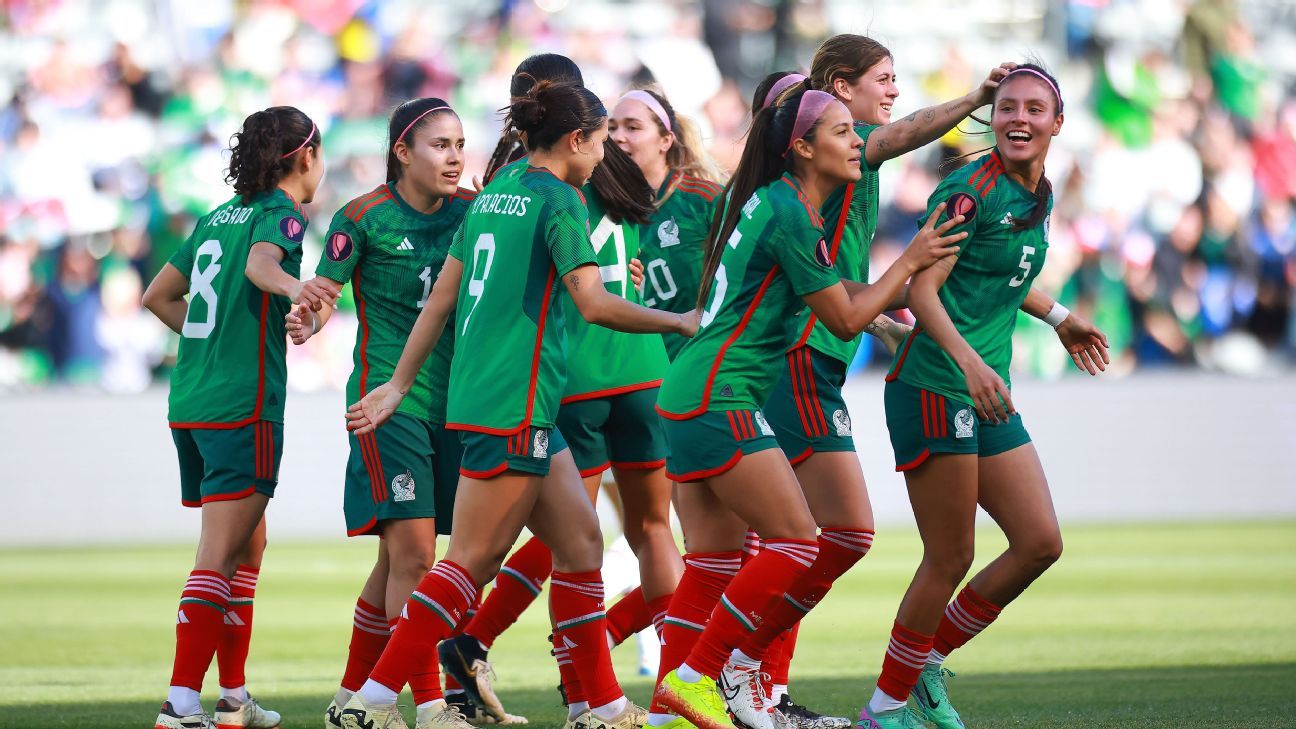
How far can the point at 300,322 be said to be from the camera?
17.4 ft

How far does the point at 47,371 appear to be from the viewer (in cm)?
1566

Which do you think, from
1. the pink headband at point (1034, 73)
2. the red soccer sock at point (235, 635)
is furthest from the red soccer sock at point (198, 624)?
the pink headband at point (1034, 73)

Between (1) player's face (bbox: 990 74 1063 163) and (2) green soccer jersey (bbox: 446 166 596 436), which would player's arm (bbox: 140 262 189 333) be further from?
(1) player's face (bbox: 990 74 1063 163)

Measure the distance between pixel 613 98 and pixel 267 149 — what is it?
10632 mm

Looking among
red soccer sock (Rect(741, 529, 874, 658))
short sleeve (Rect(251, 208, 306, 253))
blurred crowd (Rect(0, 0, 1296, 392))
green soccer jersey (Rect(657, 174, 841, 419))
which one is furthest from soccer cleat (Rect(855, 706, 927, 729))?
blurred crowd (Rect(0, 0, 1296, 392))

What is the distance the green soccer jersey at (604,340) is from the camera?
605cm

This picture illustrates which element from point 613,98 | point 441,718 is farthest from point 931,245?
point 613,98

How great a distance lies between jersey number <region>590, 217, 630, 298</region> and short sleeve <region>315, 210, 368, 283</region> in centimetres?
86

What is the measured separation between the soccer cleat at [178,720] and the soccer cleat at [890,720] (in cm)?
212

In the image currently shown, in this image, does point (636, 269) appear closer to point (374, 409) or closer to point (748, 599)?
point (374, 409)

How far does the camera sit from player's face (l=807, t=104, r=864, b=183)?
502cm

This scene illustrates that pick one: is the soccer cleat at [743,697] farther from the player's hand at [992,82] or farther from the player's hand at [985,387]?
the player's hand at [992,82]

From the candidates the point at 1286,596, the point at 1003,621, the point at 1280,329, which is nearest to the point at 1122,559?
the point at 1286,596

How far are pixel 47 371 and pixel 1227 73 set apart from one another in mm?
12934
